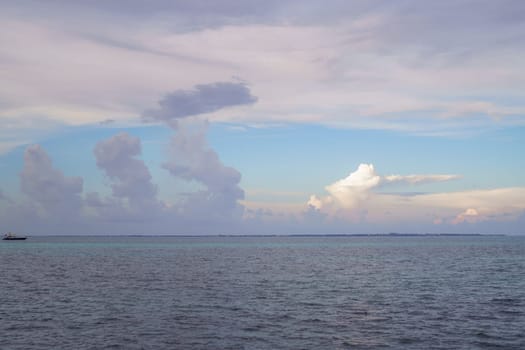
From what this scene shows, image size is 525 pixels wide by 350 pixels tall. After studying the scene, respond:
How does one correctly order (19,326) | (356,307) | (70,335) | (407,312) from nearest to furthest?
1. (70,335)
2. (19,326)
3. (407,312)
4. (356,307)

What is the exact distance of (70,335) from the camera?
121ft

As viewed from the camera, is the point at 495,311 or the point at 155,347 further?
the point at 495,311

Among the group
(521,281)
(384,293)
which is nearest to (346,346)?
(384,293)

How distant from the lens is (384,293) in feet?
192

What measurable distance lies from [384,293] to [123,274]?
44178 mm

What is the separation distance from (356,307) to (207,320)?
15633mm

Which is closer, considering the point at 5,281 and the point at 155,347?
the point at 155,347

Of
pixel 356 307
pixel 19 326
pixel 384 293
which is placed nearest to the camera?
pixel 19 326

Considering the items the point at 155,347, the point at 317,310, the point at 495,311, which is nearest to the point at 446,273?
the point at 495,311

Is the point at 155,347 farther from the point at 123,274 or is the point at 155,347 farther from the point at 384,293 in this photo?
the point at 123,274

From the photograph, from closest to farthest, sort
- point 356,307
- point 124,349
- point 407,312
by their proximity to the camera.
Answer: point 124,349 < point 407,312 < point 356,307

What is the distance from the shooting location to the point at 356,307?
4894 cm

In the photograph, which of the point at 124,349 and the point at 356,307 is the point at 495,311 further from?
the point at 124,349

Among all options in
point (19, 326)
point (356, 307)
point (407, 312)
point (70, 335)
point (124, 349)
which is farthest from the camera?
point (356, 307)
